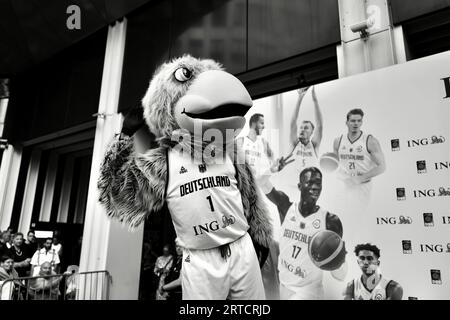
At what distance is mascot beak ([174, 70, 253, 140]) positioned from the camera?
1291 millimetres

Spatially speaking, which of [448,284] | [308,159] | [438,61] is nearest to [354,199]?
[308,159]

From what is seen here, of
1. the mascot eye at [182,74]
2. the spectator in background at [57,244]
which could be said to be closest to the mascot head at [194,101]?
the mascot eye at [182,74]

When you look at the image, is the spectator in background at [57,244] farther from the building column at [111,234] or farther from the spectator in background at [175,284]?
the spectator in background at [175,284]

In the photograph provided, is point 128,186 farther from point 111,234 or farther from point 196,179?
point 111,234

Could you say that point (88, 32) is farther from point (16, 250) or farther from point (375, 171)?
point (375, 171)

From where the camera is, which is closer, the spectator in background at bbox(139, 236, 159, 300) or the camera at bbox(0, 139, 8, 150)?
the spectator in background at bbox(139, 236, 159, 300)

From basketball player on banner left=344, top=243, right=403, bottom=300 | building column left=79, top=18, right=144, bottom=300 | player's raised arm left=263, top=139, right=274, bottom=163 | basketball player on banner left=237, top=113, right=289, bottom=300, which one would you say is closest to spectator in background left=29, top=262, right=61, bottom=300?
building column left=79, top=18, right=144, bottom=300

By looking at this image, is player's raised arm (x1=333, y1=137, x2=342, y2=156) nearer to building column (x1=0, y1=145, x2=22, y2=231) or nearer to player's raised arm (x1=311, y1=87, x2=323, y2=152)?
player's raised arm (x1=311, y1=87, x2=323, y2=152)

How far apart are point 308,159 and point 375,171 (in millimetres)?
506

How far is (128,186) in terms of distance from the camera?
55.0 inches

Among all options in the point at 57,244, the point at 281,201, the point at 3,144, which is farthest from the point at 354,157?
the point at 3,144

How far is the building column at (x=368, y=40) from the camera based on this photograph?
101 inches

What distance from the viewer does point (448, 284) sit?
6.57 feet

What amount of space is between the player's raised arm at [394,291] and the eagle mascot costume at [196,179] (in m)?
1.15
